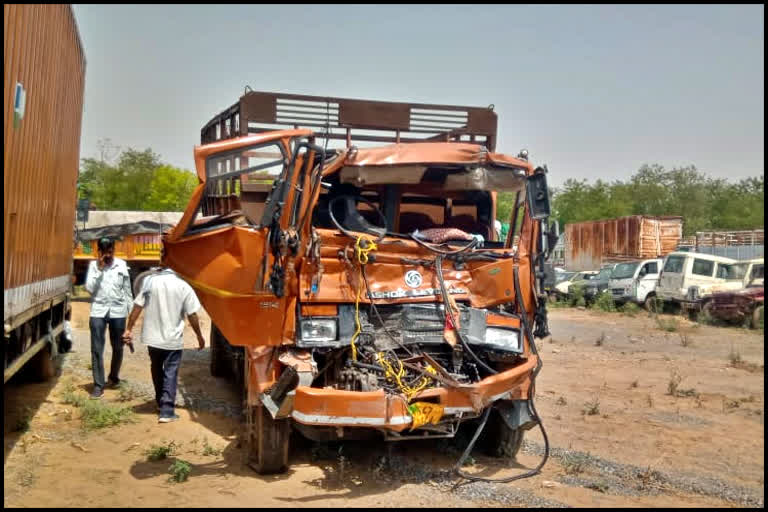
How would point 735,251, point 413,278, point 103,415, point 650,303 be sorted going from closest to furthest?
point 413,278 < point 103,415 < point 650,303 < point 735,251

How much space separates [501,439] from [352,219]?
2.30 meters

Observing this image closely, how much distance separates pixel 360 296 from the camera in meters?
5.42

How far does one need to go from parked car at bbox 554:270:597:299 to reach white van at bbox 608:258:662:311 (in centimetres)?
207

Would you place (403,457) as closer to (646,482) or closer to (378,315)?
(378,315)

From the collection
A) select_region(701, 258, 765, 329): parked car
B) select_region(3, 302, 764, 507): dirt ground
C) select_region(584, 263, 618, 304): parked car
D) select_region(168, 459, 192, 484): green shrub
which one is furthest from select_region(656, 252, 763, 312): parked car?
select_region(168, 459, 192, 484): green shrub

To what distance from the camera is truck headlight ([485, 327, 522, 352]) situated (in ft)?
18.4

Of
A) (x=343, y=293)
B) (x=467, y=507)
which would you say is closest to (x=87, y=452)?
(x=343, y=293)

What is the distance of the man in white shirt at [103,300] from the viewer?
802cm

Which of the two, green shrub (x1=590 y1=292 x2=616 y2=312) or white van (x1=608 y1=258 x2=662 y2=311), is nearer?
white van (x1=608 y1=258 x2=662 y2=311)

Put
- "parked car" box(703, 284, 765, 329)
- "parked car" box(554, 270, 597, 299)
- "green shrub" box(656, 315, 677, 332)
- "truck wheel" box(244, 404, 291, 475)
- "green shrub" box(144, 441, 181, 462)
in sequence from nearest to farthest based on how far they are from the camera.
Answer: "truck wheel" box(244, 404, 291, 475), "green shrub" box(144, 441, 181, 462), "green shrub" box(656, 315, 677, 332), "parked car" box(703, 284, 765, 329), "parked car" box(554, 270, 597, 299)

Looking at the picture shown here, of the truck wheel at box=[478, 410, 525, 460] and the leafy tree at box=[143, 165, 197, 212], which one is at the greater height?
the leafy tree at box=[143, 165, 197, 212]

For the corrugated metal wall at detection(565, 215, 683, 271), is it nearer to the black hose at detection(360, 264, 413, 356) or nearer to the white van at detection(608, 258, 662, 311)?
the white van at detection(608, 258, 662, 311)

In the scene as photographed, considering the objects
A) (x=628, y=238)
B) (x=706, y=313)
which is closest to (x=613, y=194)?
(x=628, y=238)

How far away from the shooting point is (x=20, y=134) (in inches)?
201
